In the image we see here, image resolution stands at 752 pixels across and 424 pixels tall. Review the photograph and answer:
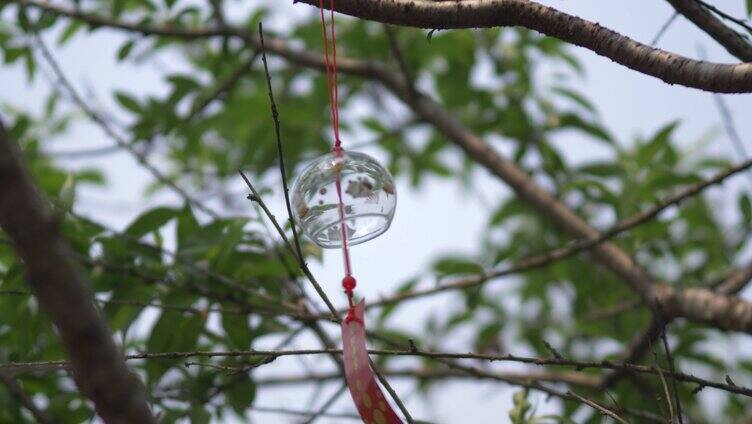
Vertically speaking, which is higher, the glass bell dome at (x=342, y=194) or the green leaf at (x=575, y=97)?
the green leaf at (x=575, y=97)

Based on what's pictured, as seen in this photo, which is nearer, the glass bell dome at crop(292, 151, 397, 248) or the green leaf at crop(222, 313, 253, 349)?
the glass bell dome at crop(292, 151, 397, 248)

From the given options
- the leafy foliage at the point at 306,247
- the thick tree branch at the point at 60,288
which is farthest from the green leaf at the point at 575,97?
the thick tree branch at the point at 60,288

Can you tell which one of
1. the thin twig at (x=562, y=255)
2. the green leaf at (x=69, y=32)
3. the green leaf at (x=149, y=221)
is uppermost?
the green leaf at (x=69, y=32)

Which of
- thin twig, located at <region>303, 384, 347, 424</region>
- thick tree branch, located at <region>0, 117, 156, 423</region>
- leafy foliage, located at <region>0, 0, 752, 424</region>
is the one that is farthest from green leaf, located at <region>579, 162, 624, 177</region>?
thick tree branch, located at <region>0, 117, 156, 423</region>

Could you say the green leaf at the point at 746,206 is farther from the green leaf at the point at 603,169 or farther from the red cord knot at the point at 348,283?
the red cord knot at the point at 348,283

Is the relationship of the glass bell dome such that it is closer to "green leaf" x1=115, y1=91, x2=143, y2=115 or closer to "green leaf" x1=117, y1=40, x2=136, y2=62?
"green leaf" x1=117, y1=40, x2=136, y2=62
